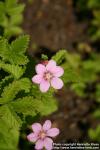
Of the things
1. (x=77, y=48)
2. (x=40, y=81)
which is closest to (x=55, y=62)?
(x=40, y=81)

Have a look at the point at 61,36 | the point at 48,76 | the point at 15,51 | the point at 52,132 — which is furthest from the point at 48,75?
the point at 61,36

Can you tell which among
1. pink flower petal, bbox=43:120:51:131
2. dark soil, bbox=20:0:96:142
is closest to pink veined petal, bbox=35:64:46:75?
pink flower petal, bbox=43:120:51:131

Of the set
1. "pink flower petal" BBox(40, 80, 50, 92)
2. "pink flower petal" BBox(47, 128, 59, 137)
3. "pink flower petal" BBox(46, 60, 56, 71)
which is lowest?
"pink flower petal" BBox(47, 128, 59, 137)

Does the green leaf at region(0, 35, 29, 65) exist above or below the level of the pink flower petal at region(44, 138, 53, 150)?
above

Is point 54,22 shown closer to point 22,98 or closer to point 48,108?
point 48,108

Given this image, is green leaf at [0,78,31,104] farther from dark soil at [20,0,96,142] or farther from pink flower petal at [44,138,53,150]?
dark soil at [20,0,96,142]

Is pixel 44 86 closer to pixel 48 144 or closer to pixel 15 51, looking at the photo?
pixel 15 51

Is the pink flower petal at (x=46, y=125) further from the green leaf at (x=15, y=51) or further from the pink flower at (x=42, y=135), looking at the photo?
the green leaf at (x=15, y=51)
